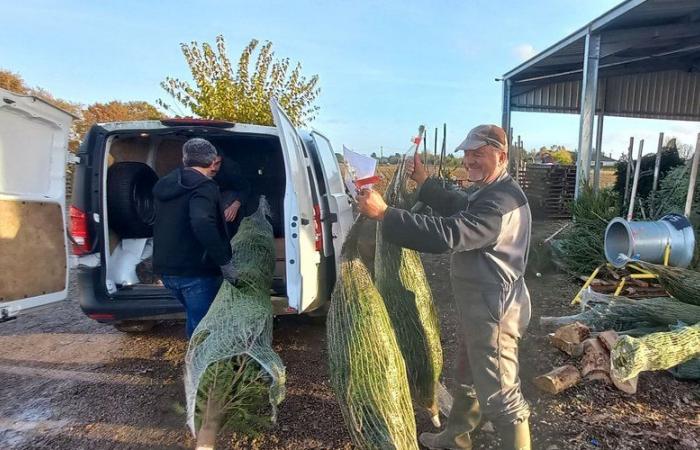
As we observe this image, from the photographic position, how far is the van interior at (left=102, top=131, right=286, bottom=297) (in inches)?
142

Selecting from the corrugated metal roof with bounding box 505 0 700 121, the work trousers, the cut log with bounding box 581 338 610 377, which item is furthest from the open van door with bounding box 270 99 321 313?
the corrugated metal roof with bounding box 505 0 700 121

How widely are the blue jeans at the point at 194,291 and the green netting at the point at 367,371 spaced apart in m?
1.29

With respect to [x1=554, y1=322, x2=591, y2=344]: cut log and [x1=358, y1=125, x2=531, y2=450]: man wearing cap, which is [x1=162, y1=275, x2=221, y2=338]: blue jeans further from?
[x1=554, y1=322, x2=591, y2=344]: cut log

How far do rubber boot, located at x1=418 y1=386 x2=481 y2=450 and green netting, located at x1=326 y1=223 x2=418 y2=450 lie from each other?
0.59 meters

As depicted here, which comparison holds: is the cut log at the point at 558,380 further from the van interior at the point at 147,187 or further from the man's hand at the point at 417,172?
the van interior at the point at 147,187

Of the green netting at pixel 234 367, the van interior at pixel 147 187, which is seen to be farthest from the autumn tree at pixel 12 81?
the green netting at pixel 234 367

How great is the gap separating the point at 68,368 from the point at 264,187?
101 inches

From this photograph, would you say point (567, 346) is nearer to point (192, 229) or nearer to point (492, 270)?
point (492, 270)

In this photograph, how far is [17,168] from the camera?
2.68 metres

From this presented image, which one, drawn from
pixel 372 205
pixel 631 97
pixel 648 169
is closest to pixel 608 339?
pixel 372 205

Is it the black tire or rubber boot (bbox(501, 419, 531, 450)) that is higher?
the black tire

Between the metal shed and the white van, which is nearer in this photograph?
the white van

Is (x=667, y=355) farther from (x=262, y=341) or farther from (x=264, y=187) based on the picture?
(x=264, y=187)

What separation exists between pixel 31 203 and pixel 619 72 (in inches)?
591
